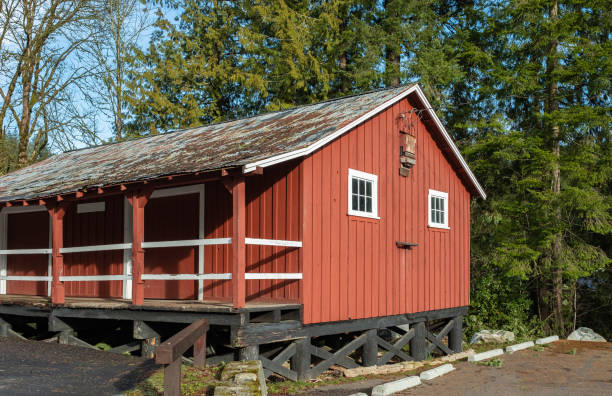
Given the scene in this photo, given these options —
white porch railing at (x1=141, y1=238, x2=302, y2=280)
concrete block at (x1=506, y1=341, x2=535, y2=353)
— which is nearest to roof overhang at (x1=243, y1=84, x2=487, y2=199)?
white porch railing at (x1=141, y1=238, x2=302, y2=280)

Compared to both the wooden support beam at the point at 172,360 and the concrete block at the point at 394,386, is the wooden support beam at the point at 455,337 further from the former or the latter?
the wooden support beam at the point at 172,360

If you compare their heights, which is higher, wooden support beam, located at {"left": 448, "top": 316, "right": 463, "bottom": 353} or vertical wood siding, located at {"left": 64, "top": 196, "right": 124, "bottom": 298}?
vertical wood siding, located at {"left": 64, "top": 196, "right": 124, "bottom": 298}

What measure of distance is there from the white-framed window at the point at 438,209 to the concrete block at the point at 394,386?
16.2ft

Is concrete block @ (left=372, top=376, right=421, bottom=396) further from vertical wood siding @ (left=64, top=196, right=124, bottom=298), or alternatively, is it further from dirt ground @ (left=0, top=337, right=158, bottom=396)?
vertical wood siding @ (left=64, top=196, right=124, bottom=298)

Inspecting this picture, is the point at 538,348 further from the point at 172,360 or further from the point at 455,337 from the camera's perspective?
the point at 172,360

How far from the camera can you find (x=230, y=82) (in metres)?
27.8

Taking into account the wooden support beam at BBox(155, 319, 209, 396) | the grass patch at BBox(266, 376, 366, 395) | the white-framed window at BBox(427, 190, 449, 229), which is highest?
the white-framed window at BBox(427, 190, 449, 229)

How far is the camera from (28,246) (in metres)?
16.4

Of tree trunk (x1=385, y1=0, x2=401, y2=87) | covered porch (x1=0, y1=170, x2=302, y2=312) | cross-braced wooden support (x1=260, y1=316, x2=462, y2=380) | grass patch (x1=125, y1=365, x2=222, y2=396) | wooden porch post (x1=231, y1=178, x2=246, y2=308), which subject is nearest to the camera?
grass patch (x1=125, y1=365, x2=222, y2=396)

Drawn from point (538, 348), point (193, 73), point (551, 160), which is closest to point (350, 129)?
point (538, 348)

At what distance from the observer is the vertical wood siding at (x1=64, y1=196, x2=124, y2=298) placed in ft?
46.6

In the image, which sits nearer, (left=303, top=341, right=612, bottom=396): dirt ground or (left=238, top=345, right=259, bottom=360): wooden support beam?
(left=238, top=345, right=259, bottom=360): wooden support beam

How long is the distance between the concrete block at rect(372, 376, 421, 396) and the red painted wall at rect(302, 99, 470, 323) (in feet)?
5.86

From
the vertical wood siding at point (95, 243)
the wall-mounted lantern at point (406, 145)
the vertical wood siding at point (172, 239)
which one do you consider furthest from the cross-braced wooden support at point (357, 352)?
the vertical wood siding at point (95, 243)
